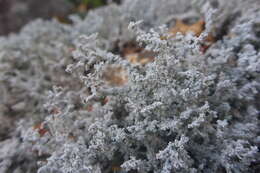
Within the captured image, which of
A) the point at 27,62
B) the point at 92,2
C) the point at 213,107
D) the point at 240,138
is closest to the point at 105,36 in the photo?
the point at 27,62

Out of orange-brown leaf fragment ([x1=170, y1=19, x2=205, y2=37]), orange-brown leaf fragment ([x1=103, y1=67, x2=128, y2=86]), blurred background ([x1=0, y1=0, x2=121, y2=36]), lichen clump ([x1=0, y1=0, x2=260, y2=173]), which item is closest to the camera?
lichen clump ([x1=0, y1=0, x2=260, y2=173])

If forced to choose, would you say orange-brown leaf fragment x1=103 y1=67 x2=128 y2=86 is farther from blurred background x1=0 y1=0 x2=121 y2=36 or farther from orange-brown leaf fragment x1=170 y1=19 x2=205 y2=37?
blurred background x1=0 y1=0 x2=121 y2=36

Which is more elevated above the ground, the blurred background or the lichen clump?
the blurred background

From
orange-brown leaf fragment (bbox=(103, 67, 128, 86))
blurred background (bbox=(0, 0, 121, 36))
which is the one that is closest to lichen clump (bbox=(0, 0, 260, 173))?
orange-brown leaf fragment (bbox=(103, 67, 128, 86))

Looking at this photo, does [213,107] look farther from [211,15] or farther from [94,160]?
[94,160]

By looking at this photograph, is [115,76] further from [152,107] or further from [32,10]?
[32,10]

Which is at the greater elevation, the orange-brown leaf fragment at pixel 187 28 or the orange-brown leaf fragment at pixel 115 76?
the orange-brown leaf fragment at pixel 187 28

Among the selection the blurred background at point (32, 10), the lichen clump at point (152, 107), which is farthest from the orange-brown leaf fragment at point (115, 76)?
the blurred background at point (32, 10)

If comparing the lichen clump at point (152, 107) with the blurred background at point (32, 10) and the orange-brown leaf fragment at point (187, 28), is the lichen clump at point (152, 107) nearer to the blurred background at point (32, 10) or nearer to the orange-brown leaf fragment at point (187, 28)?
the orange-brown leaf fragment at point (187, 28)
